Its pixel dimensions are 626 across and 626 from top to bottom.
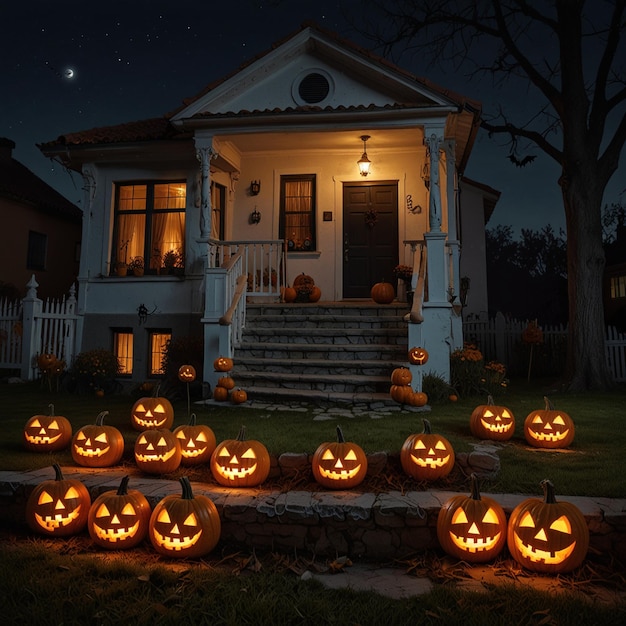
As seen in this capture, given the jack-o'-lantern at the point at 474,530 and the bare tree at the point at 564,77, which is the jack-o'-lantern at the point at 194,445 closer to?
the jack-o'-lantern at the point at 474,530

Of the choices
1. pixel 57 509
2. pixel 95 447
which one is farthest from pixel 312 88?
pixel 57 509

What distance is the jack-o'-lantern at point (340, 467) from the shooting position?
11.7ft

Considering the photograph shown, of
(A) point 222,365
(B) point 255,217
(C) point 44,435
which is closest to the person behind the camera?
(C) point 44,435

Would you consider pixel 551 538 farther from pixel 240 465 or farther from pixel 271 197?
pixel 271 197

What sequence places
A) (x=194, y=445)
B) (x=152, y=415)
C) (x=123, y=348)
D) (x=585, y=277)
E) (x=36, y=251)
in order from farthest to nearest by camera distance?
(x=36, y=251) < (x=123, y=348) < (x=585, y=277) < (x=152, y=415) < (x=194, y=445)

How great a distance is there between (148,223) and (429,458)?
28.4ft

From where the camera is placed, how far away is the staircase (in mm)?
7094

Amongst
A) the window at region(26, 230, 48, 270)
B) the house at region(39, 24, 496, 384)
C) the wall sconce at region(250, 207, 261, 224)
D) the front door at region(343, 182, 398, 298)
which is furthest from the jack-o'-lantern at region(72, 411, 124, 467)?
the window at region(26, 230, 48, 270)

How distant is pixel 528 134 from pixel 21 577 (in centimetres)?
1134

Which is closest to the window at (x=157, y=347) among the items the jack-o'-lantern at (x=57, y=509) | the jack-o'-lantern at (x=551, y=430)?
the jack-o'-lantern at (x=57, y=509)

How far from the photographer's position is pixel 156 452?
12.8 ft

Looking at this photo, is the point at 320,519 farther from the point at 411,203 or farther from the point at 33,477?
the point at 411,203

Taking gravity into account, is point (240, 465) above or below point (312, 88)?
below

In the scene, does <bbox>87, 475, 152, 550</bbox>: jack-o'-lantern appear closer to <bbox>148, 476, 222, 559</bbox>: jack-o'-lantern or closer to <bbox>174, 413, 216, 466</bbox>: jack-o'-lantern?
<bbox>148, 476, 222, 559</bbox>: jack-o'-lantern
